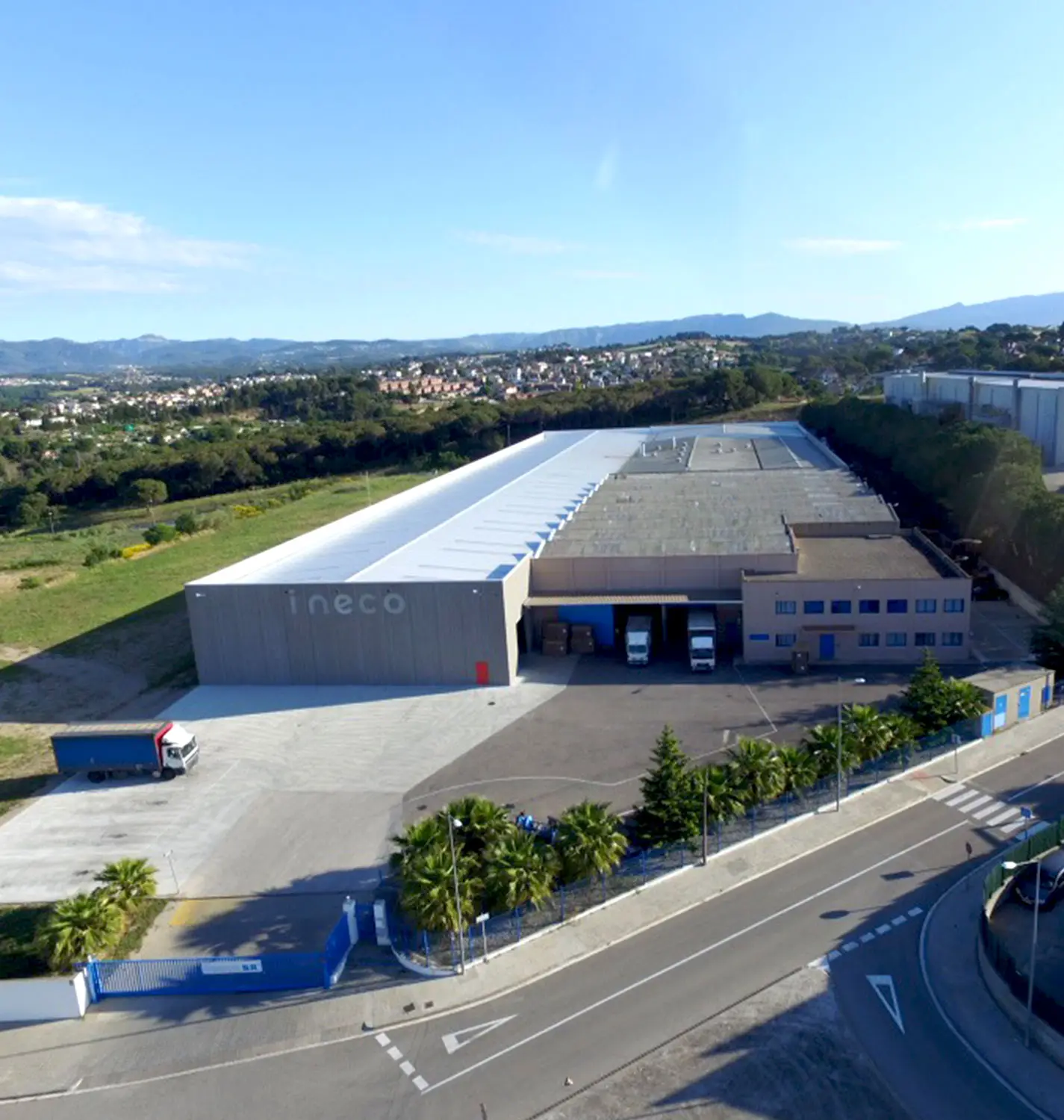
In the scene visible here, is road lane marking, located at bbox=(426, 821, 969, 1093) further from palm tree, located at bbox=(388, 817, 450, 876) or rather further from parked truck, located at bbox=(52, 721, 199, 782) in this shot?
parked truck, located at bbox=(52, 721, 199, 782)

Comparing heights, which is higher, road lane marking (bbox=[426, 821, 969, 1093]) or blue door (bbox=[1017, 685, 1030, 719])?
blue door (bbox=[1017, 685, 1030, 719])

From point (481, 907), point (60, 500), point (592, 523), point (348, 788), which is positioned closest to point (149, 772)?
point (348, 788)

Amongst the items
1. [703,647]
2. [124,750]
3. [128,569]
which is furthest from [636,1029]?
[128,569]

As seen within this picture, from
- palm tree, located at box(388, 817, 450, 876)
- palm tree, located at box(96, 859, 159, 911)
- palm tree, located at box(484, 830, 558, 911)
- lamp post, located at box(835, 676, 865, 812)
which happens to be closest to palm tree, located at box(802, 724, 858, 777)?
lamp post, located at box(835, 676, 865, 812)

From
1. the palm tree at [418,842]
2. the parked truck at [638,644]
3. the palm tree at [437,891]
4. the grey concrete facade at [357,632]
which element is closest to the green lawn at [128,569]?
the grey concrete facade at [357,632]

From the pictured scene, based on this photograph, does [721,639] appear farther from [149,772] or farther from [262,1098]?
[262,1098]

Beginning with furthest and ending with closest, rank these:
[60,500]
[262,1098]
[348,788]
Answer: [60,500]
[348,788]
[262,1098]
